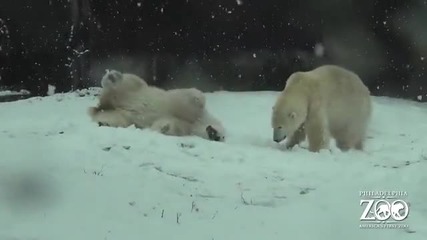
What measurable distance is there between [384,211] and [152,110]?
3293mm

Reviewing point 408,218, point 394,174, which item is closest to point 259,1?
point 394,174

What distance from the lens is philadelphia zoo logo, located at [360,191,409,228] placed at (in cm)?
384

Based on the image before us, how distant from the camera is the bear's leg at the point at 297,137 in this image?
21.2 ft

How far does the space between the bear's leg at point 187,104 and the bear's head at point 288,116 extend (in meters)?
0.91

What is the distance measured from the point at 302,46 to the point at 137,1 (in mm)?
3059

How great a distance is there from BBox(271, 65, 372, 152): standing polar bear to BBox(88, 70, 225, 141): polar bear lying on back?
69 cm

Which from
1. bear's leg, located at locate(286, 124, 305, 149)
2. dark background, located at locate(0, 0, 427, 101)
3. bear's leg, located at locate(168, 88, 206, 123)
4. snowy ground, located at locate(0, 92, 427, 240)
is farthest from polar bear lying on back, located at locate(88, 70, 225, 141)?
dark background, located at locate(0, 0, 427, 101)

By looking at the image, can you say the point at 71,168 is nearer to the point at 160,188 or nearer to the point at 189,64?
the point at 160,188

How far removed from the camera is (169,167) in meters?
4.93

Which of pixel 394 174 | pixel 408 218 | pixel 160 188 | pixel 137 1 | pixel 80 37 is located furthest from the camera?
pixel 137 1

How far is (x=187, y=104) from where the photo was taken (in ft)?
22.6

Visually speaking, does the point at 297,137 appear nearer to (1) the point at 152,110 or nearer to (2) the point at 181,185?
(1) the point at 152,110

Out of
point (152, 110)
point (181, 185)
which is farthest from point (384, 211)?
point (152, 110)

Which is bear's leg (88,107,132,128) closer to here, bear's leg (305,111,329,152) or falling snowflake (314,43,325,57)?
bear's leg (305,111,329,152)
